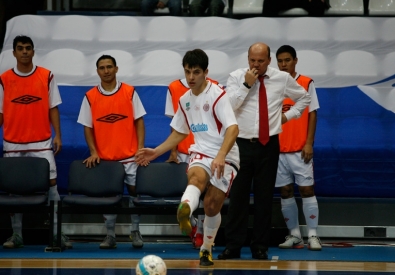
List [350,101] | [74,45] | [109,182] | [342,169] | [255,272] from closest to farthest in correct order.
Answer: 1. [255,272]
2. [109,182]
3. [342,169]
4. [350,101]
5. [74,45]

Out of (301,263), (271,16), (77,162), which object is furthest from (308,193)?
(271,16)

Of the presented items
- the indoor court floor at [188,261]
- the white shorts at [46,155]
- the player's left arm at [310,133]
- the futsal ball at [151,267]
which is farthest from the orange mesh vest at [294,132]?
the futsal ball at [151,267]

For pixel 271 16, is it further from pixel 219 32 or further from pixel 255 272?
pixel 255 272

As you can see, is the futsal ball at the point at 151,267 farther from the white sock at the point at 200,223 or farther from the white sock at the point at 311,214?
the white sock at the point at 311,214

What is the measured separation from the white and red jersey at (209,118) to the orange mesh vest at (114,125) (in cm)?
186

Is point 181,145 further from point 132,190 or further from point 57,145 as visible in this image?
point 57,145

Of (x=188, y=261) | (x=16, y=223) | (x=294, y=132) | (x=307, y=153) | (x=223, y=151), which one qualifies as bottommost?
(x=188, y=261)

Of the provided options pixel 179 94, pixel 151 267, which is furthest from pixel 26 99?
pixel 151 267

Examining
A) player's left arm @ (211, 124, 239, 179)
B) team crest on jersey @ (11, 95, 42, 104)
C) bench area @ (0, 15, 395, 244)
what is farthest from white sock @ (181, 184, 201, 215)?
team crest on jersey @ (11, 95, 42, 104)

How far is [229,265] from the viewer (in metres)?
Result: 6.07

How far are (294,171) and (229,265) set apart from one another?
6.34ft

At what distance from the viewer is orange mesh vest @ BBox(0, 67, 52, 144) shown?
25.4 feet

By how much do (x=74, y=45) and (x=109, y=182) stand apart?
3.49m

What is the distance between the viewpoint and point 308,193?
7629 mm
